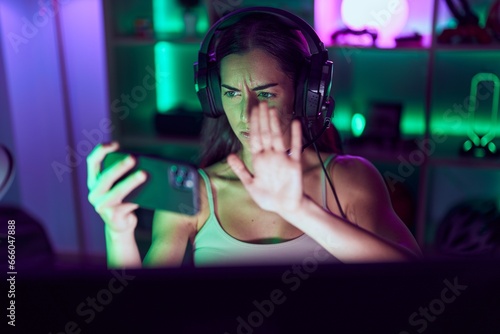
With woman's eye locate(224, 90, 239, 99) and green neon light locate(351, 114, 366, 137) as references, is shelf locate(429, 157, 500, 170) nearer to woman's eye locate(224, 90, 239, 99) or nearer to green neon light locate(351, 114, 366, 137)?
green neon light locate(351, 114, 366, 137)

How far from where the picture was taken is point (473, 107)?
1.90m

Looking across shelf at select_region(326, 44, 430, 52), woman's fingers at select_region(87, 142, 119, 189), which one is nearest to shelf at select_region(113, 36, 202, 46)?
shelf at select_region(326, 44, 430, 52)

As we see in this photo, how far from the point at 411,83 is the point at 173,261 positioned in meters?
1.37

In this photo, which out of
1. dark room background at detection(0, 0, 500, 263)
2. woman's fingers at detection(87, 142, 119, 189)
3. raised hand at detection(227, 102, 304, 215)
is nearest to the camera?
raised hand at detection(227, 102, 304, 215)

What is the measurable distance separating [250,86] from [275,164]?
26cm

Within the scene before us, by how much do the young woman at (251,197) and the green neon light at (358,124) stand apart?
3.44 ft

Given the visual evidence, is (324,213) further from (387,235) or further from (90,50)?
(90,50)

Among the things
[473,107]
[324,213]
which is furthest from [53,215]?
[324,213]

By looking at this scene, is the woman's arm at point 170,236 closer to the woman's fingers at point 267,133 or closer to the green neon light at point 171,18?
the woman's fingers at point 267,133

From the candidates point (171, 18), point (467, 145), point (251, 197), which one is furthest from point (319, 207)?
point (171, 18)

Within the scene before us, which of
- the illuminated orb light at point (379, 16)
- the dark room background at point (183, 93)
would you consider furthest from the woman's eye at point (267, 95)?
the illuminated orb light at point (379, 16)

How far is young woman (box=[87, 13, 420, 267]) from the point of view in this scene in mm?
692

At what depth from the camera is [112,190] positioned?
0.68 metres

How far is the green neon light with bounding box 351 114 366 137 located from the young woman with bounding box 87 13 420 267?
3.44 feet
